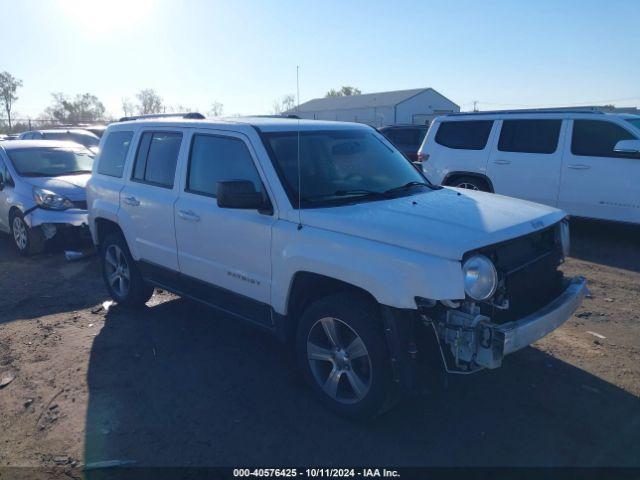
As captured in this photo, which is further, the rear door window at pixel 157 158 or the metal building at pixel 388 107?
the metal building at pixel 388 107

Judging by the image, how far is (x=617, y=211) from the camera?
25.7 feet

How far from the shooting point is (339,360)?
3.55 m

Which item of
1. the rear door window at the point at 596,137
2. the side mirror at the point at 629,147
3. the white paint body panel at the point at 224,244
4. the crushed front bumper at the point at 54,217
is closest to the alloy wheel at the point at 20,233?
the crushed front bumper at the point at 54,217

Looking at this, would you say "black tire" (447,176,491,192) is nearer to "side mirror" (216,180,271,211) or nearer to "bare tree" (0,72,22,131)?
"side mirror" (216,180,271,211)

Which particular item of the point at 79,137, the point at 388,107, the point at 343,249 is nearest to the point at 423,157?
the point at 343,249

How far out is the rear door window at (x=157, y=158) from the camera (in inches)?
188

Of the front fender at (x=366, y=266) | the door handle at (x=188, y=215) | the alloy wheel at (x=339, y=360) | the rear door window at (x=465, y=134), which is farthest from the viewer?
the rear door window at (x=465, y=134)

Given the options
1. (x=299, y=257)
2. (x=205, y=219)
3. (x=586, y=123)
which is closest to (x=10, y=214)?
(x=205, y=219)

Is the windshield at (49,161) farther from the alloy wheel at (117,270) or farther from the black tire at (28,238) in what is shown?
the alloy wheel at (117,270)

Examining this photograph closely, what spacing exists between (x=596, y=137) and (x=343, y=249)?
255 inches

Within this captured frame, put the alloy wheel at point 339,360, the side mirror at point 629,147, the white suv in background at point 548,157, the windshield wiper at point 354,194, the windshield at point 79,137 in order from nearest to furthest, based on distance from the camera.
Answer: the alloy wheel at point 339,360 < the windshield wiper at point 354,194 < the side mirror at point 629,147 < the white suv in background at point 548,157 < the windshield at point 79,137

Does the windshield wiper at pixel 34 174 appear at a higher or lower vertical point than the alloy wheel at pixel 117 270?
higher

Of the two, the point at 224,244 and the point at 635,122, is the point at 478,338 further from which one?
the point at 635,122

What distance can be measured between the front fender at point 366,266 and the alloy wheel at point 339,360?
1.16 feet
